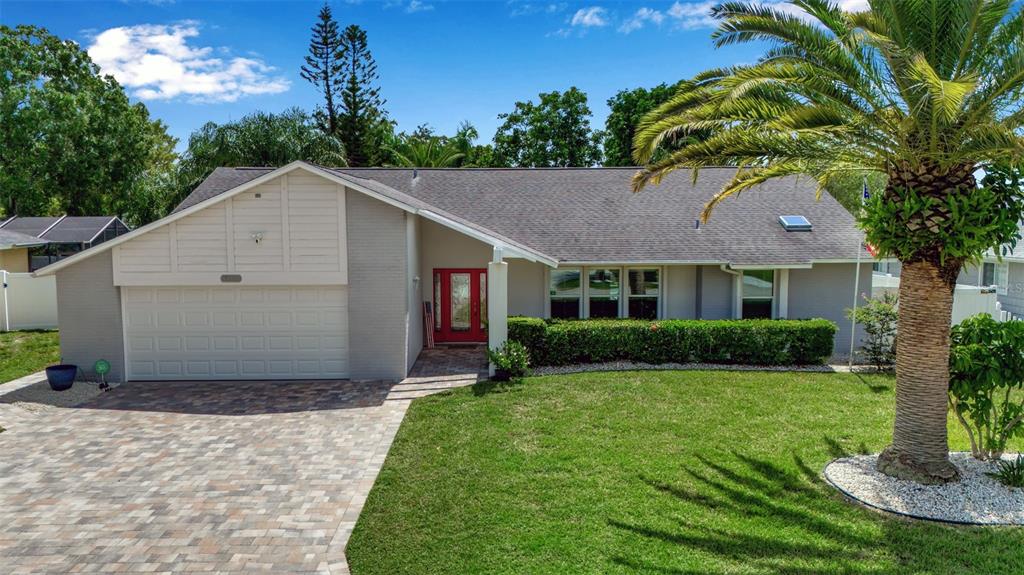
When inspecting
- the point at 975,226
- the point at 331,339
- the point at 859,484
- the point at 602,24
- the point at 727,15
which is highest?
the point at 602,24

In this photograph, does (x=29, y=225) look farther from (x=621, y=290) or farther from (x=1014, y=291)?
(x=1014, y=291)

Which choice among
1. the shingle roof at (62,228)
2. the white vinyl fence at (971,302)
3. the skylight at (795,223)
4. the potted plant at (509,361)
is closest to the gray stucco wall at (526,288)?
the potted plant at (509,361)

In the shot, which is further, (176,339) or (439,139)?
(439,139)

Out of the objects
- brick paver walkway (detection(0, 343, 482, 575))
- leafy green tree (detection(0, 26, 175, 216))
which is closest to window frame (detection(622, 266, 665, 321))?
brick paver walkway (detection(0, 343, 482, 575))

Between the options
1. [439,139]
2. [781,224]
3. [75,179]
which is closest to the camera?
[781,224]

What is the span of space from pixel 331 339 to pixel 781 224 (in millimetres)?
13141

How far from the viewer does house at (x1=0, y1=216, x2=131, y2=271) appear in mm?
27797

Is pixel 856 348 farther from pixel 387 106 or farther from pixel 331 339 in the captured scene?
pixel 387 106

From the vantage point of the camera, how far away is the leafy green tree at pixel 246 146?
32.3 metres

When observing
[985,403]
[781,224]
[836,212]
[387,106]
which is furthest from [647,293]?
[387,106]

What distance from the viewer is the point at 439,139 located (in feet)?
165

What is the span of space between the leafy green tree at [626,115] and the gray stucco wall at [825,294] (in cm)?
2324

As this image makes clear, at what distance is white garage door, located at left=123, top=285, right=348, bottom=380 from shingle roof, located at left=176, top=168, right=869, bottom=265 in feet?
18.4

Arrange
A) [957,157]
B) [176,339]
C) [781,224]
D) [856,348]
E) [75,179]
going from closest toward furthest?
[957,157] < [176,339] < [856,348] < [781,224] < [75,179]
